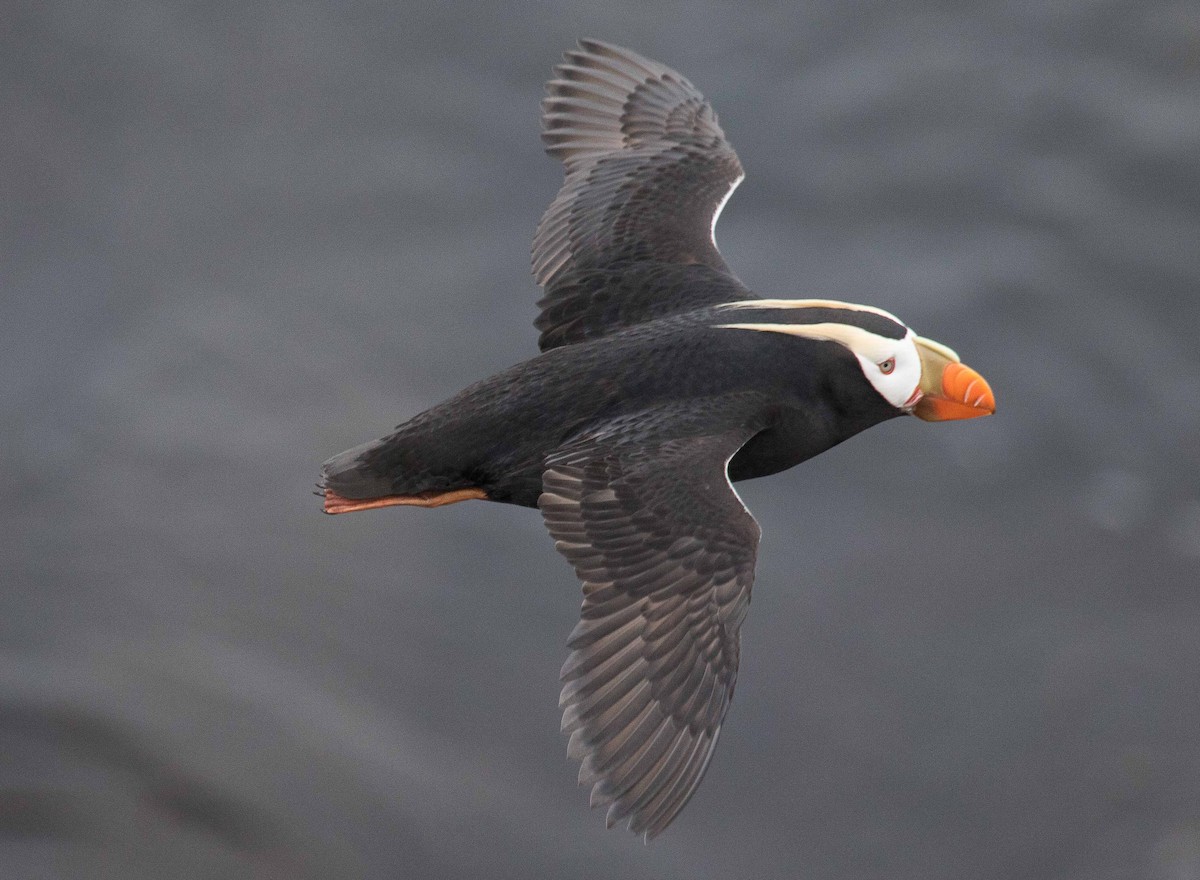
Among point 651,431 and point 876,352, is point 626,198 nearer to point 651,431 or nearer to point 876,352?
point 876,352

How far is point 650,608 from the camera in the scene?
251 inches

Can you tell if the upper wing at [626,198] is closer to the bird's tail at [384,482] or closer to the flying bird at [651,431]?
the flying bird at [651,431]

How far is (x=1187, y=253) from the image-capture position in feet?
35.2

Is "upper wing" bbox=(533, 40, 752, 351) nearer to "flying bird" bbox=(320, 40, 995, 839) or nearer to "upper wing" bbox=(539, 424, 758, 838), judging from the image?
"flying bird" bbox=(320, 40, 995, 839)

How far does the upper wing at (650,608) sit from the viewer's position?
613 centimetres

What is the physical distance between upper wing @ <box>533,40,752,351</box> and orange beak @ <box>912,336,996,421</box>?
2.66 ft

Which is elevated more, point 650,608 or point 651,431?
point 651,431

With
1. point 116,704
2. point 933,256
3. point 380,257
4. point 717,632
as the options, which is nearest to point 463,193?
point 380,257

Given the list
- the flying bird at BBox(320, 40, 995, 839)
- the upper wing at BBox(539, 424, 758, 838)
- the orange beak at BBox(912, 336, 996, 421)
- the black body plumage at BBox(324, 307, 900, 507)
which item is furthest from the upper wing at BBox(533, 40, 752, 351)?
the upper wing at BBox(539, 424, 758, 838)

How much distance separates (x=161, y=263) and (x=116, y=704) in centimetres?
278

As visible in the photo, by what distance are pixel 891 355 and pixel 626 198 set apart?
1.55 meters

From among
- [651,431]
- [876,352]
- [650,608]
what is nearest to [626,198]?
[876,352]

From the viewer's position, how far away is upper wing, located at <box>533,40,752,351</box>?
25.4ft

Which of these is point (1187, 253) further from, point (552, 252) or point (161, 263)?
point (161, 263)
